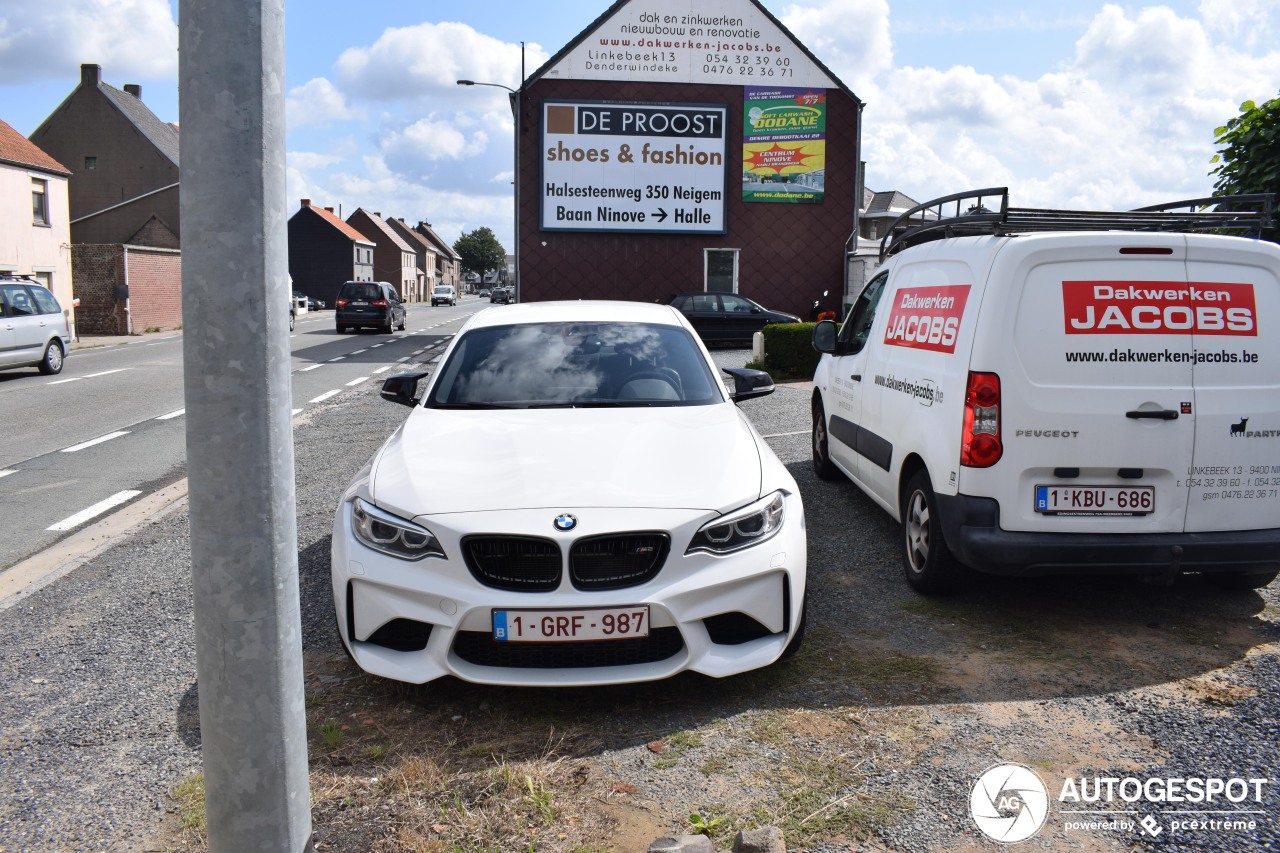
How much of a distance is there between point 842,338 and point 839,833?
488 centimetres

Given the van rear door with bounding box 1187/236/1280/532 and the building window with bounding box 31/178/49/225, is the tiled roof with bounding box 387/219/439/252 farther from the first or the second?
the van rear door with bounding box 1187/236/1280/532

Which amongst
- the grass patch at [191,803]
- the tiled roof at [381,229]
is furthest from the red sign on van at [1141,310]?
the tiled roof at [381,229]

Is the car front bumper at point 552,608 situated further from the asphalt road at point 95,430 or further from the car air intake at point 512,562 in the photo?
the asphalt road at point 95,430

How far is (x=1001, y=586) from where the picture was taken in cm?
539

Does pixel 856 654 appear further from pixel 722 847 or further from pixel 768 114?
pixel 768 114

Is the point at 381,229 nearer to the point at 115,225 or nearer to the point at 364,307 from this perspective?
the point at 115,225

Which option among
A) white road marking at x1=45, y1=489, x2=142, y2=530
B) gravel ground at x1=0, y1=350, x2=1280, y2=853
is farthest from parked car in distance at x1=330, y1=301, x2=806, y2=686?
white road marking at x1=45, y1=489, x2=142, y2=530

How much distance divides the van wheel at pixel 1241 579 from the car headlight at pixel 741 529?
2.65 meters

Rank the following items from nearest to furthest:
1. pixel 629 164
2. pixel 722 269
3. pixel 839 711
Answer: pixel 839 711
pixel 629 164
pixel 722 269

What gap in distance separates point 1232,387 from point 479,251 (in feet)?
519

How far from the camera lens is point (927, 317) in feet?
17.6

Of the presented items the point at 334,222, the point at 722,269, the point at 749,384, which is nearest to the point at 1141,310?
the point at 749,384

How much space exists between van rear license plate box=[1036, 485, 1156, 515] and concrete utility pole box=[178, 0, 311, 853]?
3.42 m

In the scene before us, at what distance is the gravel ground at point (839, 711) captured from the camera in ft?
9.89
